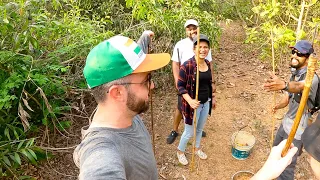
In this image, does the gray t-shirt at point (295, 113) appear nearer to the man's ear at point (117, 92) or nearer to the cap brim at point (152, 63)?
the cap brim at point (152, 63)

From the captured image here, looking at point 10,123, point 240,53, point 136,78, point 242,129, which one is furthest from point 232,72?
point 136,78

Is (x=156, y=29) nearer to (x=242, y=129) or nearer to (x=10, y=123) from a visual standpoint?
(x=242, y=129)

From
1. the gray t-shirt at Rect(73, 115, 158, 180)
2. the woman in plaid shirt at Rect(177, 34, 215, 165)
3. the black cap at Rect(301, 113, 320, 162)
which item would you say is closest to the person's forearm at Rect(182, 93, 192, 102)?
the woman in plaid shirt at Rect(177, 34, 215, 165)

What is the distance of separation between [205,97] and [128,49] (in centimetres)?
217

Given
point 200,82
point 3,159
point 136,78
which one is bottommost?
point 3,159

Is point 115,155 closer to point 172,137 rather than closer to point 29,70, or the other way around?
point 29,70

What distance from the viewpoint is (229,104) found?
5543 millimetres

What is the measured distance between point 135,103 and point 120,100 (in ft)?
0.31

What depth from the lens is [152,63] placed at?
178 centimetres

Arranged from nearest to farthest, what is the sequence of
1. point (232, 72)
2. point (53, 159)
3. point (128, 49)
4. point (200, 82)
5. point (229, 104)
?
1. point (128, 49)
2. point (200, 82)
3. point (53, 159)
4. point (229, 104)
5. point (232, 72)

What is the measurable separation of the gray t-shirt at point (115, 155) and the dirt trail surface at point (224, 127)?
238 centimetres

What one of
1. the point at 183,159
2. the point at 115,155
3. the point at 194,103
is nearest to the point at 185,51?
the point at 194,103

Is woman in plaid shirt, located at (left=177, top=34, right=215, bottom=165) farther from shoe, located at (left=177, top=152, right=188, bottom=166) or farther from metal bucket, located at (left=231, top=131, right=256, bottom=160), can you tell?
metal bucket, located at (left=231, top=131, right=256, bottom=160)

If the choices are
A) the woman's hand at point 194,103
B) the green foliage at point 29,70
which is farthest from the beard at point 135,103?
the woman's hand at point 194,103
